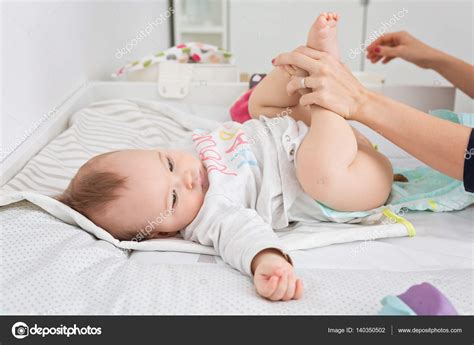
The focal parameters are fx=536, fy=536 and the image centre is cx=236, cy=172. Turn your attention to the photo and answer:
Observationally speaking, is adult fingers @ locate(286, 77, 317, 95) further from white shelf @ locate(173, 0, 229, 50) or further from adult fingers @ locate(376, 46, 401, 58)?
white shelf @ locate(173, 0, 229, 50)

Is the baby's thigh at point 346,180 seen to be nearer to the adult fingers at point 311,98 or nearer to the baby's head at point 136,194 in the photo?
the adult fingers at point 311,98

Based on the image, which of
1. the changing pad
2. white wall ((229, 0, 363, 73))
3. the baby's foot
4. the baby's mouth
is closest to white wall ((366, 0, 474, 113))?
white wall ((229, 0, 363, 73))

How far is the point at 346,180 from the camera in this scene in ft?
3.10

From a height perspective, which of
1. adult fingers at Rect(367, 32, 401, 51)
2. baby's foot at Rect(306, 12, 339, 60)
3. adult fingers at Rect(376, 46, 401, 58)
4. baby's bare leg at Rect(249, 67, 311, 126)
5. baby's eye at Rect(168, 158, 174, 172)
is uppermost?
baby's foot at Rect(306, 12, 339, 60)

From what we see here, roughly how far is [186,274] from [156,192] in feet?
0.64

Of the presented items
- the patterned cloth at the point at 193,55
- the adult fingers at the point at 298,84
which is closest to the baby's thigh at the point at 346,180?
the adult fingers at the point at 298,84

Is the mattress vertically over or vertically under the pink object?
under

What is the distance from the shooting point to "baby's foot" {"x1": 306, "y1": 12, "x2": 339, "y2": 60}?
969 mm

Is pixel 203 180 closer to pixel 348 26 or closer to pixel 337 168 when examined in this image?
pixel 337 168

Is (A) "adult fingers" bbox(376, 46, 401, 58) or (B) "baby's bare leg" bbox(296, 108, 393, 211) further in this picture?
(A) "adult fingers" bbox(376, 46, 401, 58)

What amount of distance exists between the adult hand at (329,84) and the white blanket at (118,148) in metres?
0.22

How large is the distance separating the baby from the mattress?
6 centimetres

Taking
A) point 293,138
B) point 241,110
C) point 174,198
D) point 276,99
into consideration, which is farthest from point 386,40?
point 174,198
